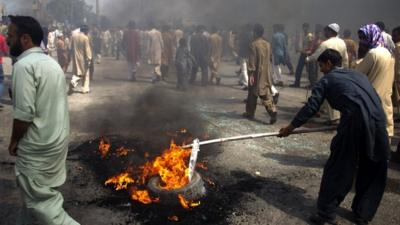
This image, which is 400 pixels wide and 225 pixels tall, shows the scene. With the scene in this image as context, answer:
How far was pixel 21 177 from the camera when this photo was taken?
117 inches

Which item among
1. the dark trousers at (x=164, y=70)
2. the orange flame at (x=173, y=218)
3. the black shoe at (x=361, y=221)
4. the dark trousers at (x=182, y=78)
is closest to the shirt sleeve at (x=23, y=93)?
the orange flame at (x=173, y=218)

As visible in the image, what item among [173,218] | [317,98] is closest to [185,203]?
[173,218]

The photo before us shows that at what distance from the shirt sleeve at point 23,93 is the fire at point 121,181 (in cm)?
207

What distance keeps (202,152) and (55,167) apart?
3204mm

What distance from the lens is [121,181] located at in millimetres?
4738

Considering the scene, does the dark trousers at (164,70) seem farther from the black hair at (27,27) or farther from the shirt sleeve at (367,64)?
the black hair at (27,27)

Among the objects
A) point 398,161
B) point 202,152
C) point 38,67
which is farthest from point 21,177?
point 398,161

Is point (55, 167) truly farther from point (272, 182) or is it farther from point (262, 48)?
point (262, 48)

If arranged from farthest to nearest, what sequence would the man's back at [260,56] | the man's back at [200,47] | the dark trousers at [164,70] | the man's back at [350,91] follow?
the dark trousers at [164,70] < the man's back at [200,47] < the man's back at [260,56] < the man's back at [350,91]

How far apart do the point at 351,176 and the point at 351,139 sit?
0.38 meters

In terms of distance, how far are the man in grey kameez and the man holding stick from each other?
2.34m

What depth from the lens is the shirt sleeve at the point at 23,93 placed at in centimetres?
276

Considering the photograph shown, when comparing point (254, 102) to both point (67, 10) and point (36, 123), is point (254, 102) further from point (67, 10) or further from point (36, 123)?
point (67, 10)

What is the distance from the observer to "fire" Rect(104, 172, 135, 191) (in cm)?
468
